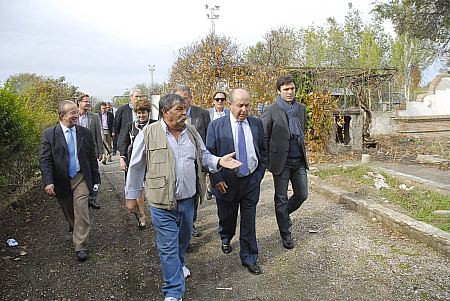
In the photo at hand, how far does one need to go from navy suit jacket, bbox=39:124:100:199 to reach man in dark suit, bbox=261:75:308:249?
2.23m

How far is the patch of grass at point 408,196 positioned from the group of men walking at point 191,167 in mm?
2065

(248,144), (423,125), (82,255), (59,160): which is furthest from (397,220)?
(423,125)

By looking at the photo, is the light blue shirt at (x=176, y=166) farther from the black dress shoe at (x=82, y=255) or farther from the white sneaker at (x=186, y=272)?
the black dress shoe at (x=82, y=255)

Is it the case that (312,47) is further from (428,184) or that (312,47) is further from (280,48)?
(428,184)

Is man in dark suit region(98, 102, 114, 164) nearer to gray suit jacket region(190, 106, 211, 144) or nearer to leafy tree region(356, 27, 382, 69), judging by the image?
gray suit jacket region(190, 106, 211, 144)

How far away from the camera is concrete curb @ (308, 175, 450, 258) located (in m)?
4.57

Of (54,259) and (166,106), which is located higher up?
(166,106)

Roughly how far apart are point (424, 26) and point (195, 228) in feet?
42.8

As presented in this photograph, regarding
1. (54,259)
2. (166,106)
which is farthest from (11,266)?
(166,106)

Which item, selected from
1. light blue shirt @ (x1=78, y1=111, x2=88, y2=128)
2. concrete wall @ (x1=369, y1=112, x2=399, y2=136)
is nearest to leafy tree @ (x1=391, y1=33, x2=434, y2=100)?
concrete wall @ (x1=369, y1=112, x2=399, y2=136)

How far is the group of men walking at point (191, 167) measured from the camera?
348 cm

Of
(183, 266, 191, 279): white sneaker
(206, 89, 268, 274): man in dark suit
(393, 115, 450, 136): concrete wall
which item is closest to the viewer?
(183, 266, 191, 279): white sneaker

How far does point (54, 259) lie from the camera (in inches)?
185

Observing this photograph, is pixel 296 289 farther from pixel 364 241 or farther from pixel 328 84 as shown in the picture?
pixel 328 84
